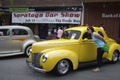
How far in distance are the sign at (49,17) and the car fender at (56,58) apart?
38.5 feet

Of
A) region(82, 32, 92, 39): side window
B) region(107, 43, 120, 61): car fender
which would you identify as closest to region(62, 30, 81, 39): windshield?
region(82, 32, 92, 39): side window

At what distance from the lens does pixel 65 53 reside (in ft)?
33.6

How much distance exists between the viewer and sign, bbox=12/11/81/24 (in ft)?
72.6

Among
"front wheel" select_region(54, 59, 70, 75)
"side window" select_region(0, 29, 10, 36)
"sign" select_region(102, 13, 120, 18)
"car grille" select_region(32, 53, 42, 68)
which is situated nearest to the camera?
"front wheel" select_region(54, 59, 70, 75)

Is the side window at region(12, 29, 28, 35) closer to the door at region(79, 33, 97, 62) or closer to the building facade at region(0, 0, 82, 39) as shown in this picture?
the door at region(79, 33, 97, 62)

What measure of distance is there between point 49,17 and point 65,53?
1308 centimetres

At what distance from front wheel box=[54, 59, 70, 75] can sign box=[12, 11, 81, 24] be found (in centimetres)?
1194

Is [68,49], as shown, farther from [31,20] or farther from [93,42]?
[31,20]

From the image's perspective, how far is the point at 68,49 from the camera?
10.7 m

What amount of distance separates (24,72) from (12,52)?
3.69 m

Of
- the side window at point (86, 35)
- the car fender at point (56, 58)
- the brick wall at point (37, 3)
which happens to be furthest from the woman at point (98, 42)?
the brick wall at point (37, 3)

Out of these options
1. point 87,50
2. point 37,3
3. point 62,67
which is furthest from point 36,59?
point 37,3

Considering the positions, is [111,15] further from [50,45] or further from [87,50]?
[50,45]

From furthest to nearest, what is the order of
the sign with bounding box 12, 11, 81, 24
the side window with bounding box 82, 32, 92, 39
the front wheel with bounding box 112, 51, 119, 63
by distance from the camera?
1. the sign with bounding box 12, 11, 81, 24
2. the front wheel with bounding box 112, 51, 119, 63
3. the side window with bounding box 82, 32, 92, 39
